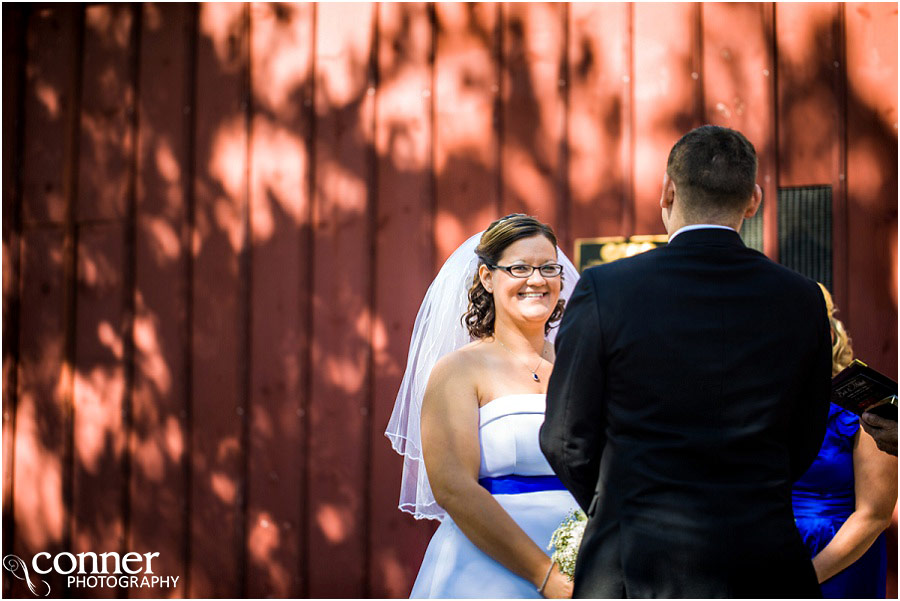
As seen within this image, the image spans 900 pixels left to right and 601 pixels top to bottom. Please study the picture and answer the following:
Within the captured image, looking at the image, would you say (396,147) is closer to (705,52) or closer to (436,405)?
(705,52)

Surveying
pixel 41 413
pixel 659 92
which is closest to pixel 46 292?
pixel 41 413

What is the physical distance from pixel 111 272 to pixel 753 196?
3.71m

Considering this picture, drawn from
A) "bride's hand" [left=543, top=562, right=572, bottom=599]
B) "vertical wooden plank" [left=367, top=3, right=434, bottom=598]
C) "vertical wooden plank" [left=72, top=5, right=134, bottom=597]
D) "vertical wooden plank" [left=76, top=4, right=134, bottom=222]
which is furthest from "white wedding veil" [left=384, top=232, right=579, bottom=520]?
"vertical wooden plank" [left=76, top=4, right=134, bottom=222]

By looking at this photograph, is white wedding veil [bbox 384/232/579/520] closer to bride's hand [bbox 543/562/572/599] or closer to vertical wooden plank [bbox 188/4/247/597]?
bride's hand [bbox 543/562/572/599]

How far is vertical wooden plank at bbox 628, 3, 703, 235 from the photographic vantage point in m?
3.78

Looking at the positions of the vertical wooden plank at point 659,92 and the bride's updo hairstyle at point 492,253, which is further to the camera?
the vertical wooden plank at point 659,92

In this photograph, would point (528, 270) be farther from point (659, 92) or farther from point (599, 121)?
point (659, 92)

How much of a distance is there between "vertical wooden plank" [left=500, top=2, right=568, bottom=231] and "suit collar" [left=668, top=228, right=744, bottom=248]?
209cm

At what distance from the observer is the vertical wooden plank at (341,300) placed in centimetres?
412

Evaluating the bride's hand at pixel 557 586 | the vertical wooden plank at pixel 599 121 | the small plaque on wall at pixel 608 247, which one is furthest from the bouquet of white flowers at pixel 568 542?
the vertical wooden plank at pixel 599 121

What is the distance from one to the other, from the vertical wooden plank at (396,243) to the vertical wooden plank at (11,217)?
7.18ft

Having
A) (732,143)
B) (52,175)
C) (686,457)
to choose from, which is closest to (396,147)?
(52,175)

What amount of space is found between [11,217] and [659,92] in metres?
3.65

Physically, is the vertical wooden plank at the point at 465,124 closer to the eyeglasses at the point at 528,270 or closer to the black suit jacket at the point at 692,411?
the eyeglasses at the point at 528,270
